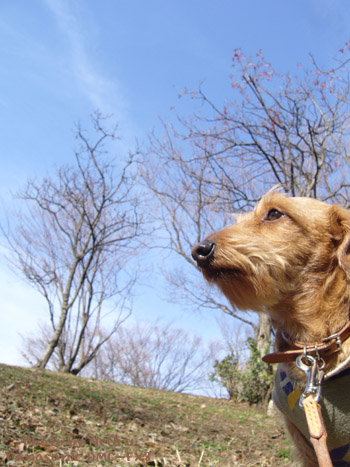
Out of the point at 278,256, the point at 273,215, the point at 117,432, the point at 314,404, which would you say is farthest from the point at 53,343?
the point at 314,404

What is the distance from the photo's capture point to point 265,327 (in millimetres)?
10258

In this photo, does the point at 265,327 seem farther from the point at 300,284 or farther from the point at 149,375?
the point at 149,375

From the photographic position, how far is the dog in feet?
6.74

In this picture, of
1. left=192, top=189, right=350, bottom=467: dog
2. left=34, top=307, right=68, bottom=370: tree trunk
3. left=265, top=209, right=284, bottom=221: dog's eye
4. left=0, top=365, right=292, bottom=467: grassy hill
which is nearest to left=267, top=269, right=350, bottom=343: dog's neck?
left=192, top=189, right=350, bottom=467: dog

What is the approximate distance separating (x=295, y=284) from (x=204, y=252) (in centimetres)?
55

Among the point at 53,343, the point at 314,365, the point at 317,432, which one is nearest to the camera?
the point at 317,432

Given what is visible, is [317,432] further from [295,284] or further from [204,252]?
[204,252]

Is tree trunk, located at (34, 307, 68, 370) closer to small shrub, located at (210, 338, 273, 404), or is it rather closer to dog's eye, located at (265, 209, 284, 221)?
small shrub, located at (210, 338, 273, 404)

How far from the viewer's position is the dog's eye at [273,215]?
243 cm

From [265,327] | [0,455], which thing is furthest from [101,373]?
[0,455]

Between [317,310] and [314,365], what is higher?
[317,310]

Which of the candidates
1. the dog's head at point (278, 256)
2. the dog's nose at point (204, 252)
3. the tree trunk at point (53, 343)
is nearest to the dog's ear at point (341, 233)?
the dog's head at point (278, 256)

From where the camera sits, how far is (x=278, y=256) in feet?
7.35

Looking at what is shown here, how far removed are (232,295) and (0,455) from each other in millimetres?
2146
